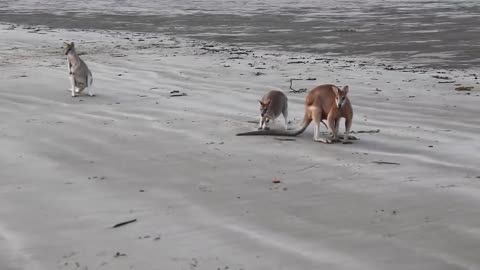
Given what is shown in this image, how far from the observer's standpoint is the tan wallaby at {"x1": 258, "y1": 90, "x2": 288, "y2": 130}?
6895 millimetres

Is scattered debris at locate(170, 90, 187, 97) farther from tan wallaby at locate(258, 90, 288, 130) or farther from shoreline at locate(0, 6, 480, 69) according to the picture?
shoreline at locate(0, 6, 480, 69)

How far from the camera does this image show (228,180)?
5117mm

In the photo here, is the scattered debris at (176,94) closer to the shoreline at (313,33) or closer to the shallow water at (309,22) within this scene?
the shoreline at (313,33)

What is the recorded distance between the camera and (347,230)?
4.04 meters

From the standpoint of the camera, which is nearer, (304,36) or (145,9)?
(304,36)

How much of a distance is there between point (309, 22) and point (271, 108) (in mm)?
13978

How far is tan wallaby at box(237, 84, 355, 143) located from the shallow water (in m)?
5.65

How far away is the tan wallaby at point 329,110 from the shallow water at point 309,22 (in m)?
5.65

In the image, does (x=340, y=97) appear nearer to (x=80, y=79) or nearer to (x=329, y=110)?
(x=329, y=110)

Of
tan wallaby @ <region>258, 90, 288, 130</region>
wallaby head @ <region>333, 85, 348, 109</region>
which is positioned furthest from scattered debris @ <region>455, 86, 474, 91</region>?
wallaby head @ <region>333, 85, 348, 109</region>

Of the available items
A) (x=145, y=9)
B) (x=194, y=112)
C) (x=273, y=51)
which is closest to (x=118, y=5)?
(x=145, y=9)

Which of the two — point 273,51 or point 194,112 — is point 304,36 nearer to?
point 273,51

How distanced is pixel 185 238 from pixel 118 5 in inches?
1105

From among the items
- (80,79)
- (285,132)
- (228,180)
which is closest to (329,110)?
(285,132)
